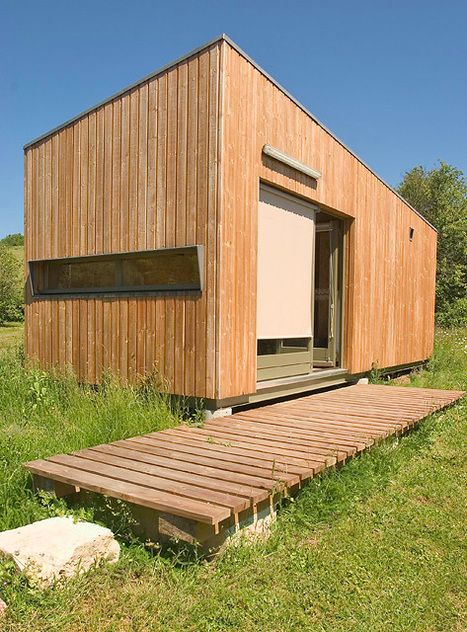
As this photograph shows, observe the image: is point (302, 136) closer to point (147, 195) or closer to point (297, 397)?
point (147, 195)

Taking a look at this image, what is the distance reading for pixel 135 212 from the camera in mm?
5238

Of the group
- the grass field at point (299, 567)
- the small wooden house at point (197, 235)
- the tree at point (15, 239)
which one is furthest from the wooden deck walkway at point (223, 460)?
the tree at point (15, 239)

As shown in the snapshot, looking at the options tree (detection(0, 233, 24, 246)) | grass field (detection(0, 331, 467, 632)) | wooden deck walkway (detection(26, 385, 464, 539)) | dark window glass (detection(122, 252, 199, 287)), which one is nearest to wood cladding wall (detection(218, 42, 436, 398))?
dark window glass (detection(122, 252, 199, 287))

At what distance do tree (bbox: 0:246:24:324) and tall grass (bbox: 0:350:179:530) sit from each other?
14783mm

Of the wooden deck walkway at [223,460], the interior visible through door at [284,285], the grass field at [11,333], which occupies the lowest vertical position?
the wooden deck walkway at [223,460]

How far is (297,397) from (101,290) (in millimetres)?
2719

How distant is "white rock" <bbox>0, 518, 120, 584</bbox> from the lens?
2.16 metres

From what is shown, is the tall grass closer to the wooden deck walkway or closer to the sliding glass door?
the wooden deck walkway

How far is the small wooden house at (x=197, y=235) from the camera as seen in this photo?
4637 millimetres

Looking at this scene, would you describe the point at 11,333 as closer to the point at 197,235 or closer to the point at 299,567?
the point at 197,235

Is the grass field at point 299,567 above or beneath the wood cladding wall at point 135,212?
beneath

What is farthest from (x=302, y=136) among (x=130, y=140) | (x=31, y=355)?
(x=31, y=355)

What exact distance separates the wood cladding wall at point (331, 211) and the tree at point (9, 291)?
15.2m

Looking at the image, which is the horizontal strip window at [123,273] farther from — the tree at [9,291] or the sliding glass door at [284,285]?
the tree at [9,291]
